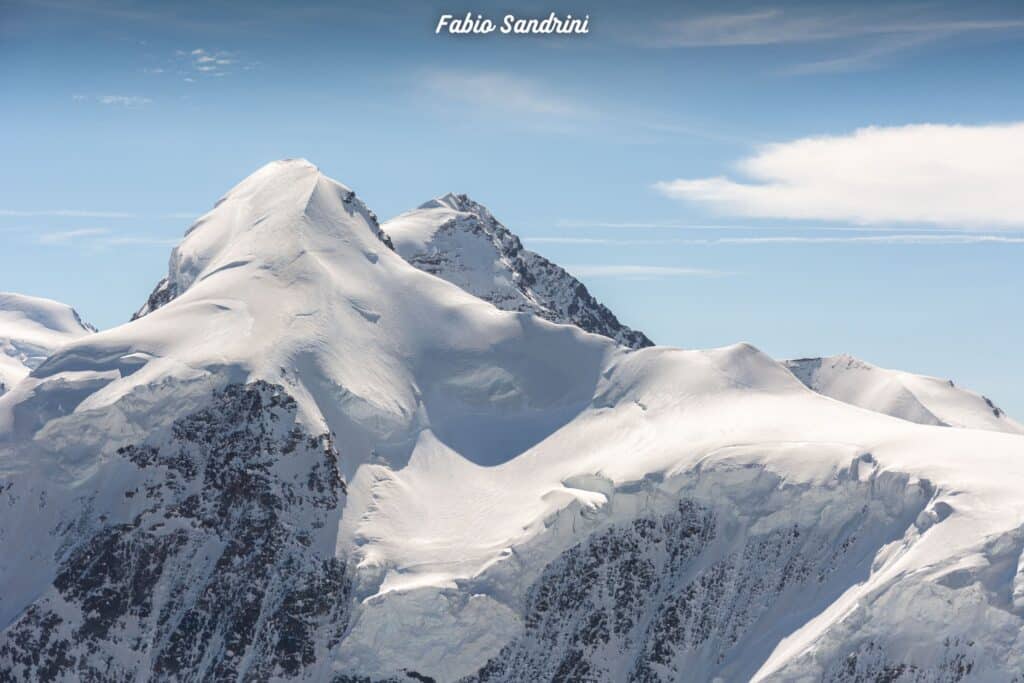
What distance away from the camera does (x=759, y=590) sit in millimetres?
196000

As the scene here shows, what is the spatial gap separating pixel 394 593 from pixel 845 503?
63994mm

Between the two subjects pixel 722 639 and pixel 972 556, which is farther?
pixel 722 639

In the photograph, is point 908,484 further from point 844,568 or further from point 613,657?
point 613,657

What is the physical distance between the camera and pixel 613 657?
7854 inches

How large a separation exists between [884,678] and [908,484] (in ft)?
93.3

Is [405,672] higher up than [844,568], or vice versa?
[844,568]

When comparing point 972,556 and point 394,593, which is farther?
point 394,593

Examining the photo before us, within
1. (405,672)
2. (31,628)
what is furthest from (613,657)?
(31,628)

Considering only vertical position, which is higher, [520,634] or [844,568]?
[844,568]

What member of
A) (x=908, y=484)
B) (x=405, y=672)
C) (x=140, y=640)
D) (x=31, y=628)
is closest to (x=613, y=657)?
(x=405, y=672)

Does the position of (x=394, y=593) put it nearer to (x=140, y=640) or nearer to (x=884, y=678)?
(x=140, y=640)

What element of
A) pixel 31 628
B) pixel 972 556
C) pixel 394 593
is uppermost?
pixel 972 556

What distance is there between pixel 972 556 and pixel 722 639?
36.4 meters

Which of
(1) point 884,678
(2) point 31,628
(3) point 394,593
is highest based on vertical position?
(1) point 884,678
